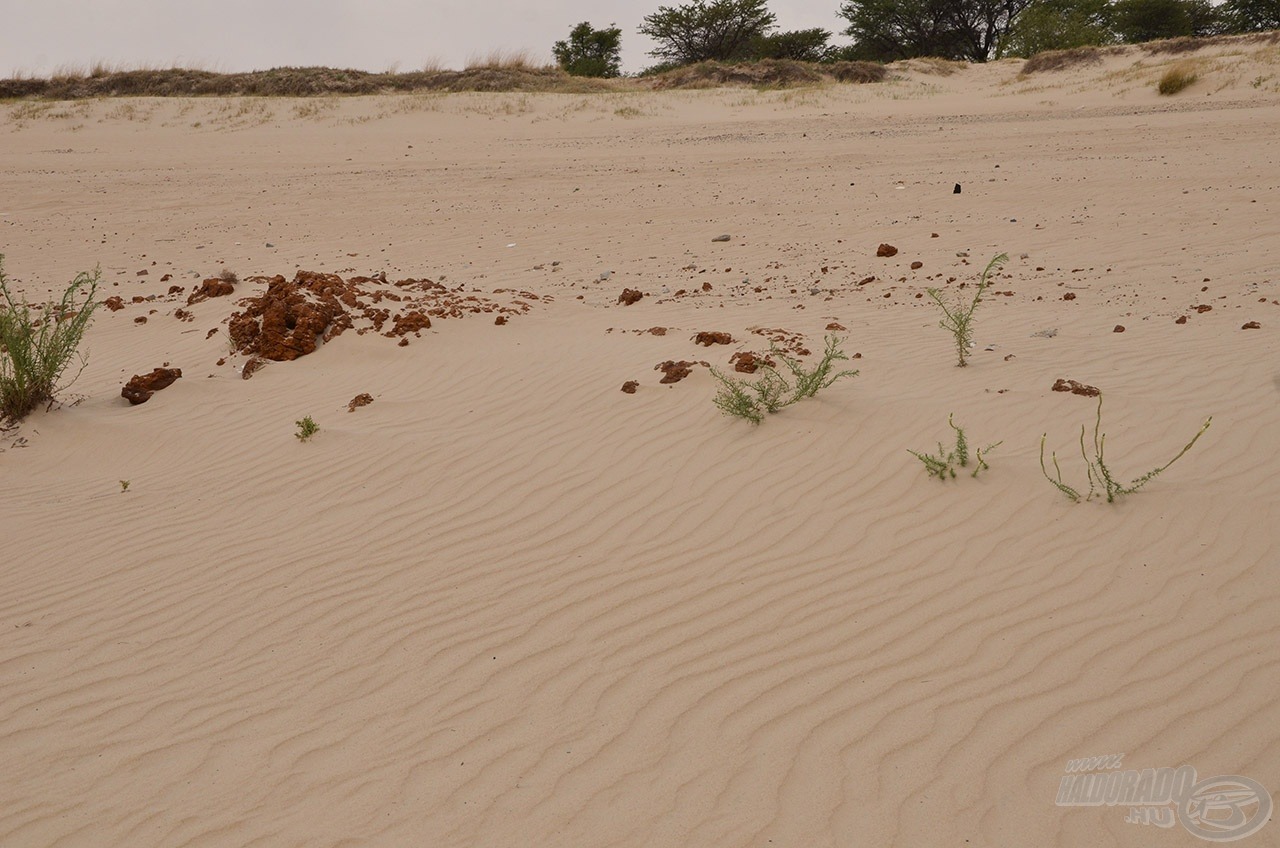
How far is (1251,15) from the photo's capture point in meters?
33.7

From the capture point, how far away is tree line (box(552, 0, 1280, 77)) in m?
35.3

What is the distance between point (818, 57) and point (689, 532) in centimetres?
3771

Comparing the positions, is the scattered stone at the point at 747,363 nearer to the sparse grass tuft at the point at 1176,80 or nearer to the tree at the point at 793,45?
the sparse grass tuft at the point at 1176,80

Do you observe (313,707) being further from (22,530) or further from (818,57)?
(818,57)

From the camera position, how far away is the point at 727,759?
10.1 feet

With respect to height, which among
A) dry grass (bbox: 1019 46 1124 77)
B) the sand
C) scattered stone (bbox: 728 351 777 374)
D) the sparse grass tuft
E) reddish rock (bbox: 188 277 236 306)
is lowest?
the sand

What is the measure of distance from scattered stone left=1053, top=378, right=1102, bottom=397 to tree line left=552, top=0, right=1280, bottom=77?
108 feet

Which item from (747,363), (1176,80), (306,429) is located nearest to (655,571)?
(747,363)

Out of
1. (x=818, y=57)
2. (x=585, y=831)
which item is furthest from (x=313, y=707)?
(x=818, y=57)

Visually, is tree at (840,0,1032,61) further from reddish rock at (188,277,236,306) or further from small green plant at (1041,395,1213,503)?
small green plant at (1041,395,1213,503)

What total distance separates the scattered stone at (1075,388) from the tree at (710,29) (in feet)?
115

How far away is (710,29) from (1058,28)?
13.5 meters

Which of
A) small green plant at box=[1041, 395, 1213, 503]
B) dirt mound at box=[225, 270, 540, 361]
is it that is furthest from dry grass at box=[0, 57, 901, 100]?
small green plant at box=[1041, 395, 1213, 503]

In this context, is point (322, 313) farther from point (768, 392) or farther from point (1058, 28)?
point (1058, 28)
